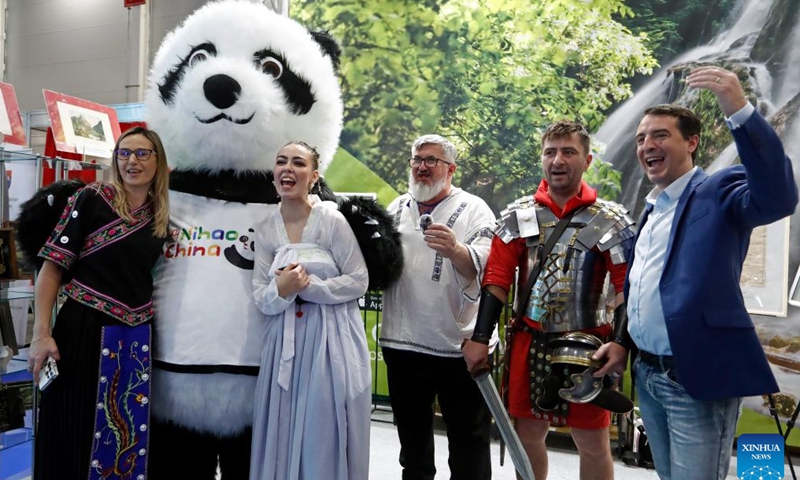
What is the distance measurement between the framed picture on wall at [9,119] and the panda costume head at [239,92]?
0.79m

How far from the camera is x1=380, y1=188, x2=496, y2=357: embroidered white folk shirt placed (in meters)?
2.25

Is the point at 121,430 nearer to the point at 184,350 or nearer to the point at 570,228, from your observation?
the point at 184,350

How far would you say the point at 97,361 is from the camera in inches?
75.5

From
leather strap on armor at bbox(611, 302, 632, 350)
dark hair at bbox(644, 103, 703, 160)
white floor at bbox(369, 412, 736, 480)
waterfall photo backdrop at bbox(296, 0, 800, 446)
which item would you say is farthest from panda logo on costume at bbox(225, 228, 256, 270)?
waterfall photo backdrop at bbox(296, 0, 800, 446)

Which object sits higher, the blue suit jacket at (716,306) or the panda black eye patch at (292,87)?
the panda black eye patch at (292,87)

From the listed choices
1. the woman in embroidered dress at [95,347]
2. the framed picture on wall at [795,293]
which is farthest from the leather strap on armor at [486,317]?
the framed picture on wall at [795,293]

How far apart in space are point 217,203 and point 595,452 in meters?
1.67

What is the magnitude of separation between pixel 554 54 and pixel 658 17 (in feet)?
2.49

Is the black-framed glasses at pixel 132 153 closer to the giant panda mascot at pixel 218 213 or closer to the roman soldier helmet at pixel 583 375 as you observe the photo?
the giant panda mascot at pixel 218 213

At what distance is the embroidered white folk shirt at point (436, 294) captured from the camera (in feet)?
7.38

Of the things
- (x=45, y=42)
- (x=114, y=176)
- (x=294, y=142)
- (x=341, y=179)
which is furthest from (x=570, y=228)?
(x=45, y=42)

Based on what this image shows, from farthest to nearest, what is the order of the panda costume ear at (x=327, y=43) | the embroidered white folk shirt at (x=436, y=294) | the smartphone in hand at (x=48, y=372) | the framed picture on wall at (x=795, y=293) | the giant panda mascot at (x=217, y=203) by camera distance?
1. the framed picture on wall at (x=795, y=293)
2. the panda costume ear at (x=327, y=43)
3. the embroidered white folk shirt at (x=436, y=294)
4. the giant panda mascot at (x=217, y=203)
5. the smartphone in hand at (x=48, y=372)

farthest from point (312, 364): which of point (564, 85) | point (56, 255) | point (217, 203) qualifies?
point (564, 85)

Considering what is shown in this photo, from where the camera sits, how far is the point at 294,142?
80.4 inches
